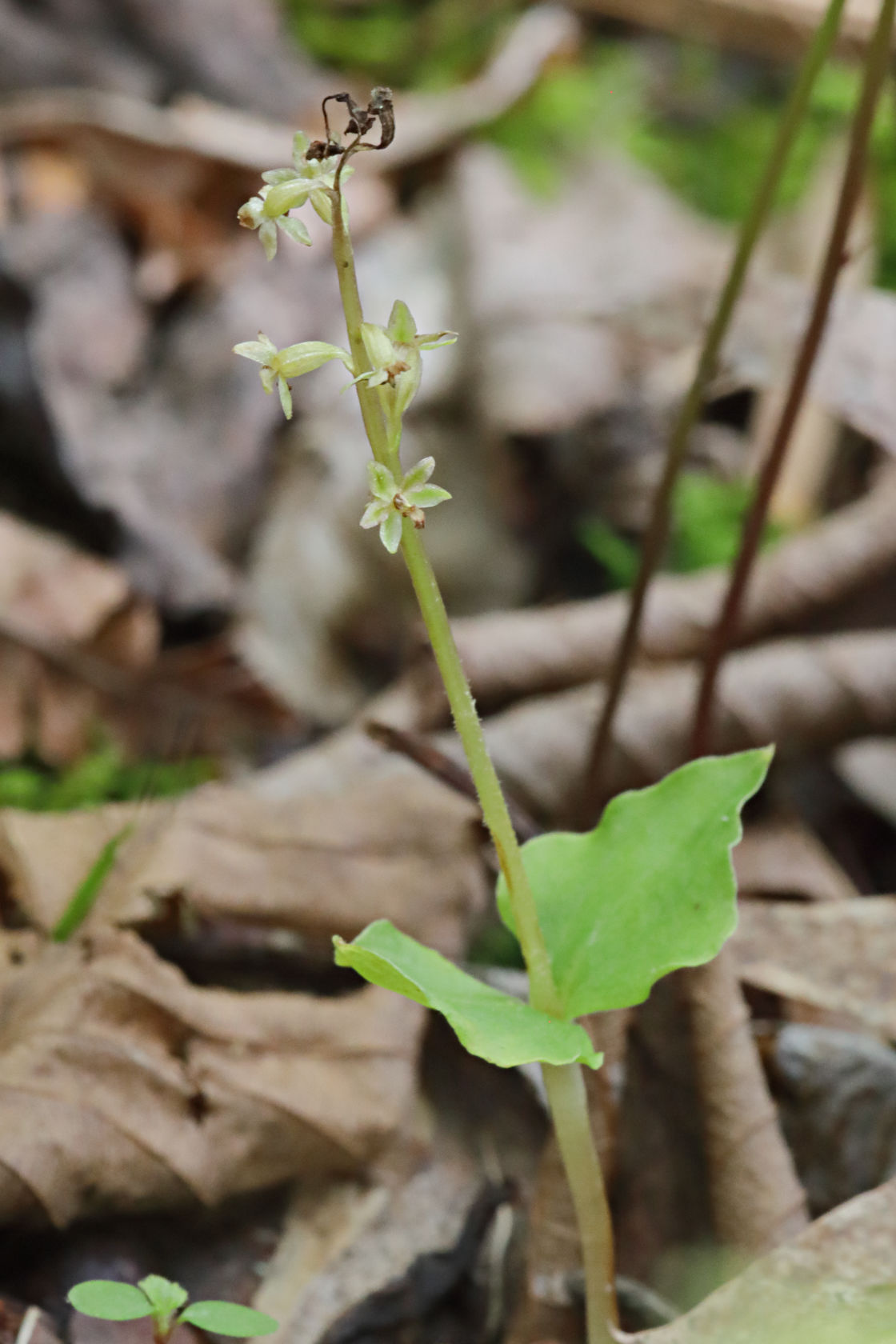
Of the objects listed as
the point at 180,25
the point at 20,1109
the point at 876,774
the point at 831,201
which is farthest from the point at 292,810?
the point at 180,25

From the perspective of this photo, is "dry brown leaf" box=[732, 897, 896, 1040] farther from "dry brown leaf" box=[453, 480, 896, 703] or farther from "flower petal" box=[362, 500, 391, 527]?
"flower petal" box=[362, 500, 391, 527]

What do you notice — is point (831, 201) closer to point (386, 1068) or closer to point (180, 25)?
point (180, 25)

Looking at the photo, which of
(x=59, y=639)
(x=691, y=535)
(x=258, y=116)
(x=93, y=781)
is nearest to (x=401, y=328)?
(x=93, y=781)

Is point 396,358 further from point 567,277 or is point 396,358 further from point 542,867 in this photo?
point 567,277

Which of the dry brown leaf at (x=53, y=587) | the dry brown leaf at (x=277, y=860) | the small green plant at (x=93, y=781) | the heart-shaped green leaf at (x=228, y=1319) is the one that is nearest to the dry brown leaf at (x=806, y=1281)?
the heart-shaped green leaf at (x=228, y=1319)

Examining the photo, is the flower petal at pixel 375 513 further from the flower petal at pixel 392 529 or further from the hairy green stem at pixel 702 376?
the hairy green stem at pixel 702 376

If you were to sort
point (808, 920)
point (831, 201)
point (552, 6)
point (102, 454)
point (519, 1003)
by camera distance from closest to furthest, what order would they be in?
1. point (519, 1003)
2. point (808, 920)
3. point (102, 454)
4. point (831, 201)
5. point (552, 6)
